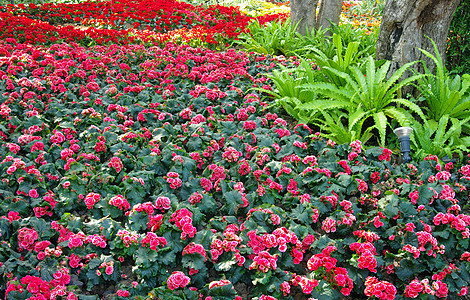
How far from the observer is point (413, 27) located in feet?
12.5

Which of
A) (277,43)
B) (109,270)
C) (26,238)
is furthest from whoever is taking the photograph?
(277,43)

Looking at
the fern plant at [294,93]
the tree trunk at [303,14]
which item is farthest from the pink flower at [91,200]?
the tree trunk at [303,14]

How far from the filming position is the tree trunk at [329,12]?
7.19m

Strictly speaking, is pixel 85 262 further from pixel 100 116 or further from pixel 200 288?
pixel 100 116

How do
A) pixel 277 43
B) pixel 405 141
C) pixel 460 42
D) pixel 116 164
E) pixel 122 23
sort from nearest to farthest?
pixel 116 164 < pixel 405 141 < pixel 460 42 < pixel 277 43 < pixel 122 23

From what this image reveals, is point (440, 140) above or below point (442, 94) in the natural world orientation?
below

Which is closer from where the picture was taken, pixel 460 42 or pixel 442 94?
pixel 442 94

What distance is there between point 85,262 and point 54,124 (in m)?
2.10

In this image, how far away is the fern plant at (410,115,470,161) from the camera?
3.32m

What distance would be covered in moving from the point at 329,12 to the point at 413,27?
3.76 metres

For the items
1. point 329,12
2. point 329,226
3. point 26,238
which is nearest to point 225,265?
point 329,226

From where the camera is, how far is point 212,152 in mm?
3391

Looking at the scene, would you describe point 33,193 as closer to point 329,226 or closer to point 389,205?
point 329,226

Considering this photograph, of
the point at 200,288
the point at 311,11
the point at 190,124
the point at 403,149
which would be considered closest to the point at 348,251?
the point at 200,288
